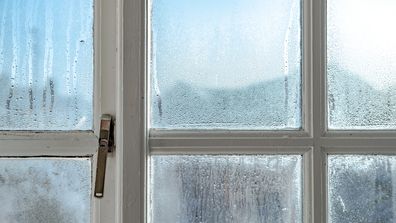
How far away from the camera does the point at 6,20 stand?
122 centimetres

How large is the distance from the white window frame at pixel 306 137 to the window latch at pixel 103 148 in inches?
1.1

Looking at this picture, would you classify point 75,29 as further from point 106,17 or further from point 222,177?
point 222,177

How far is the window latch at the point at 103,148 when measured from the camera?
1180mm

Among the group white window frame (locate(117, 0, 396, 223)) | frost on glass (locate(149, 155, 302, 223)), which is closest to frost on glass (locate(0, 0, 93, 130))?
white window frame (locate(117, 0, 396, 223))

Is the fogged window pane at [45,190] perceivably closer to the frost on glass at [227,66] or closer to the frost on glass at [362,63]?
the frost on glass at [227,66]

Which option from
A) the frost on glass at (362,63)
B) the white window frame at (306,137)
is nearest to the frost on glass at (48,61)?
the white window frame at (306,137)

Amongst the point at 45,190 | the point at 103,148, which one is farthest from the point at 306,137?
the point at 45,190

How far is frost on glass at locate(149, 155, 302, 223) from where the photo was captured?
1.20 m

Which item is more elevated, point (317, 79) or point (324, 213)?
point (317, 79)

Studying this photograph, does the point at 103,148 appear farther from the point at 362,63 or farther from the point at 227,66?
the point at 362,63

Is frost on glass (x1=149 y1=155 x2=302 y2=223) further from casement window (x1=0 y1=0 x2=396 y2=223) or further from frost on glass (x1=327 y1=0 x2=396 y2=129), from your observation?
frost on glass (x1=327 y1=0 x2=396 y2=129)

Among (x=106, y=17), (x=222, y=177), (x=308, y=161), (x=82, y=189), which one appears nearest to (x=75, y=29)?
(x=106, y=17)

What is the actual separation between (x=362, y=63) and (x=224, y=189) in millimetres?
403

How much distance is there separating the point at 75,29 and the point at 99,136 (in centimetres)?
24
